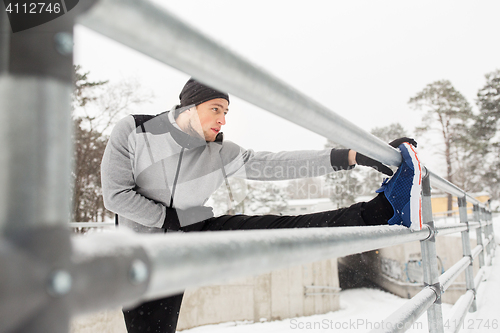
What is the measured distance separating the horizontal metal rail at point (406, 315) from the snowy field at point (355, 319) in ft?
0.12

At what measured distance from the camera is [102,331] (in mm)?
6980

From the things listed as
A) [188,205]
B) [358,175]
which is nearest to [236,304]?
[188,205]

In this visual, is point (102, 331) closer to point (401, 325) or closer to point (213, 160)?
point (213, 160)

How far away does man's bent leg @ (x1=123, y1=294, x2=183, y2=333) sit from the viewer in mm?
1571

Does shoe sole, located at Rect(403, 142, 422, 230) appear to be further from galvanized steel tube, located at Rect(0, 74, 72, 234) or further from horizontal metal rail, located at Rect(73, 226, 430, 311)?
galvanized steel tube, located at Rect(0, 74, 72, 234)

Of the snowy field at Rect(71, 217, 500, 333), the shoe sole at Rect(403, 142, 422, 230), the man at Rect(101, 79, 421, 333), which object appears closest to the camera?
the shoe sole at Rect(403, 142, 422, 230)

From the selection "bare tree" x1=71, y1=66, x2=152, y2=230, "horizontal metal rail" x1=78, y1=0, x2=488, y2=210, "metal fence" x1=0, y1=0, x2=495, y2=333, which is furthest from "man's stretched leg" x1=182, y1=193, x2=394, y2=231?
"bare tree" x1=71, y1=66, x2=152, y2=230

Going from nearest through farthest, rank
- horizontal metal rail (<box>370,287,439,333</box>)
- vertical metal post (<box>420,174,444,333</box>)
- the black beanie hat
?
horizontal metal rail (<box>370,287,439,333</box>), vertical metal post (<box>420,174,444,333</box>), the black beanie hat

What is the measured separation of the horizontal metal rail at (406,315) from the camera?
80cm

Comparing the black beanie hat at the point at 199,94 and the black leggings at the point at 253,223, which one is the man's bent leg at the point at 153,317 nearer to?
the black leggings at the point at 253,223

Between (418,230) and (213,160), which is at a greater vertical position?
(213,160)

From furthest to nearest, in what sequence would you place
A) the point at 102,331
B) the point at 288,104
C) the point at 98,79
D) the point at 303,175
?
the point at 98,79 → the point at 102,331 → the point at 303,175 → the point at 288,104

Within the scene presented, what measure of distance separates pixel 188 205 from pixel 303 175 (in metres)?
0.66

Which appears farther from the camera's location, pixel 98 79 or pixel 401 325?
pixel 98 79
